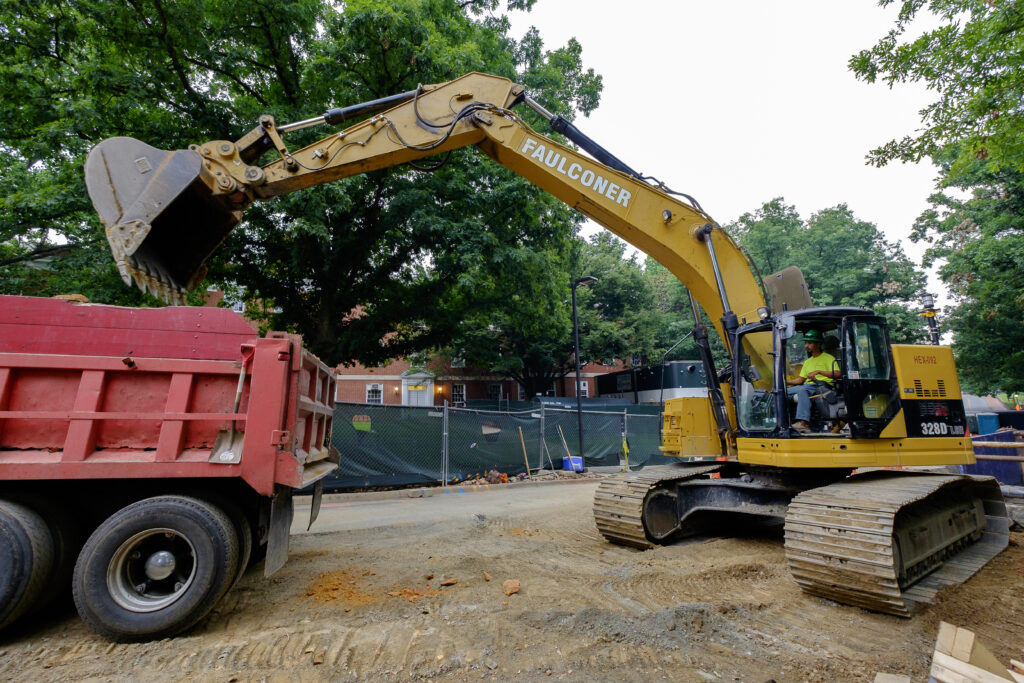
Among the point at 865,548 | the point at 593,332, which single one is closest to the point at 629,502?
the point at 865,548

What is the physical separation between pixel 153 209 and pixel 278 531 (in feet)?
10.2

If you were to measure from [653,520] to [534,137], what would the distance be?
4.58 metres

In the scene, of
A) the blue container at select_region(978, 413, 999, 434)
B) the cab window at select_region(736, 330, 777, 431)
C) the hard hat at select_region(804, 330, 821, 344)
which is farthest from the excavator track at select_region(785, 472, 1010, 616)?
the blue container at select_region(978, 413, 999, 434)

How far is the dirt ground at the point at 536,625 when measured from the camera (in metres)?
2.91

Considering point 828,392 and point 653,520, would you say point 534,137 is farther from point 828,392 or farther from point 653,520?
point 653,520

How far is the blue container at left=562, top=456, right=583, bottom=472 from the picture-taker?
13.6m

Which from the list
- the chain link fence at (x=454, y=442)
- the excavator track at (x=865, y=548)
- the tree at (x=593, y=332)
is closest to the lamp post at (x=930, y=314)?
the chain link fence at (x=454, y=442)

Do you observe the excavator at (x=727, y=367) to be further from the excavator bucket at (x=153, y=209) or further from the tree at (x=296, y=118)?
the tree at (x=296, y=118)

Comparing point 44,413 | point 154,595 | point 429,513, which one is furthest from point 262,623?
point 429,513

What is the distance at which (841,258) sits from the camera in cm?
2992

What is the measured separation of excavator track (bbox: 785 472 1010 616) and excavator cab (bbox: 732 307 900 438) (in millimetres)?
625

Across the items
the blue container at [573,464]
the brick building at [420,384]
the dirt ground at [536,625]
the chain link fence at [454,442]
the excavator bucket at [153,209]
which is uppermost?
the brick building at [420,384]

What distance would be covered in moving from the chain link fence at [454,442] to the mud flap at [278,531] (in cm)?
590

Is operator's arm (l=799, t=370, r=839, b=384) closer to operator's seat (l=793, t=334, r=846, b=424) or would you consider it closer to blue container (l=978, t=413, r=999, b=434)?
operator's seat (l=793, t=334, r=846, b=424)
